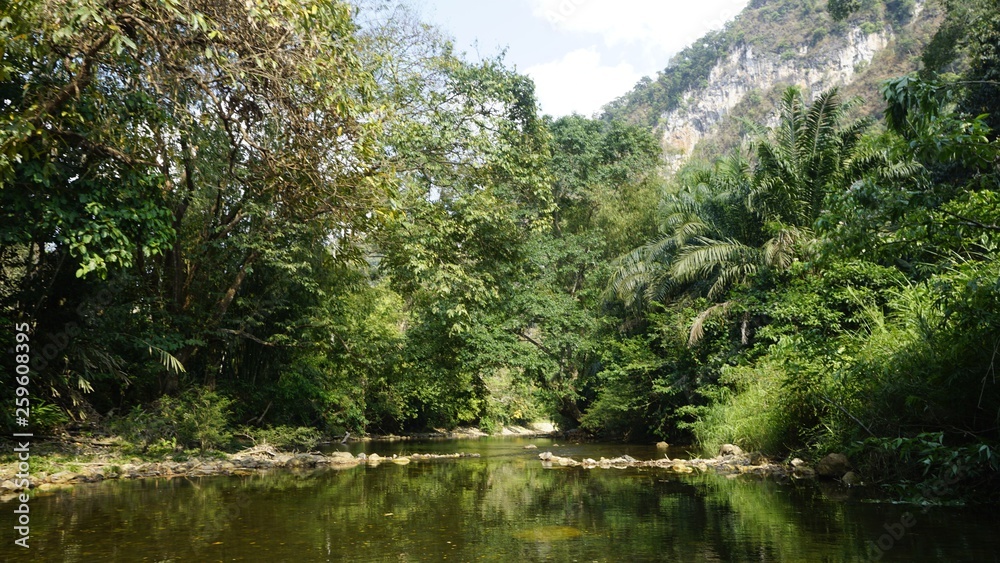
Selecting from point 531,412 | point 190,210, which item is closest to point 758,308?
point 190,210

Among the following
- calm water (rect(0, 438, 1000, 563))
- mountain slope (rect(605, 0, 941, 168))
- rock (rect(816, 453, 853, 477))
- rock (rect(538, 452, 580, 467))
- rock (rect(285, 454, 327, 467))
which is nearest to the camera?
calm water (rect(0, 438, 1000, 563))

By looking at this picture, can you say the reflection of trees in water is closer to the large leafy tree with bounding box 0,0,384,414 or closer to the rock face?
the large leafy tree with bounding box 0,0,384,414

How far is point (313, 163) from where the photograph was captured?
866 cm

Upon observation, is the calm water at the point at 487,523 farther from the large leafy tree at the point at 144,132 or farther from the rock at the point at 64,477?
the large leafy tree at the point at 144,132

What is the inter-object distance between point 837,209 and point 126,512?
8256 mm

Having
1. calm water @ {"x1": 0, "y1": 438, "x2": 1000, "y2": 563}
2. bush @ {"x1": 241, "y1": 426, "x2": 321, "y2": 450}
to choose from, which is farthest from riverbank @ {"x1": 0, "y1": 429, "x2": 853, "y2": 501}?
calm water @ {"x1": 0, "y1": 438, "x2": 1000, "y2": 563}

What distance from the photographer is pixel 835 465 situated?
951 cm

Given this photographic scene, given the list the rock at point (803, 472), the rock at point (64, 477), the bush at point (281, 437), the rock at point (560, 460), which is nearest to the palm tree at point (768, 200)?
the rock at point (560, 460)

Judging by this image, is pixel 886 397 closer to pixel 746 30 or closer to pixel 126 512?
pixel 126 512

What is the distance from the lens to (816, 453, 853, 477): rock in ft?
31.1

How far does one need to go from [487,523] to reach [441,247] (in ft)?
29.5

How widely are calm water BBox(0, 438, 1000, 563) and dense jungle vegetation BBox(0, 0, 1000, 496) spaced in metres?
1.29

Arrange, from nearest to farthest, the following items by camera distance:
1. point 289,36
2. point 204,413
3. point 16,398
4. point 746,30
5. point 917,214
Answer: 1. point 917,214
2. point 289,36
3. point 16,398
4. point 204,413
5. point 746,30

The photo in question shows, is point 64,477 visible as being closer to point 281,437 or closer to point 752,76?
point 281,437
